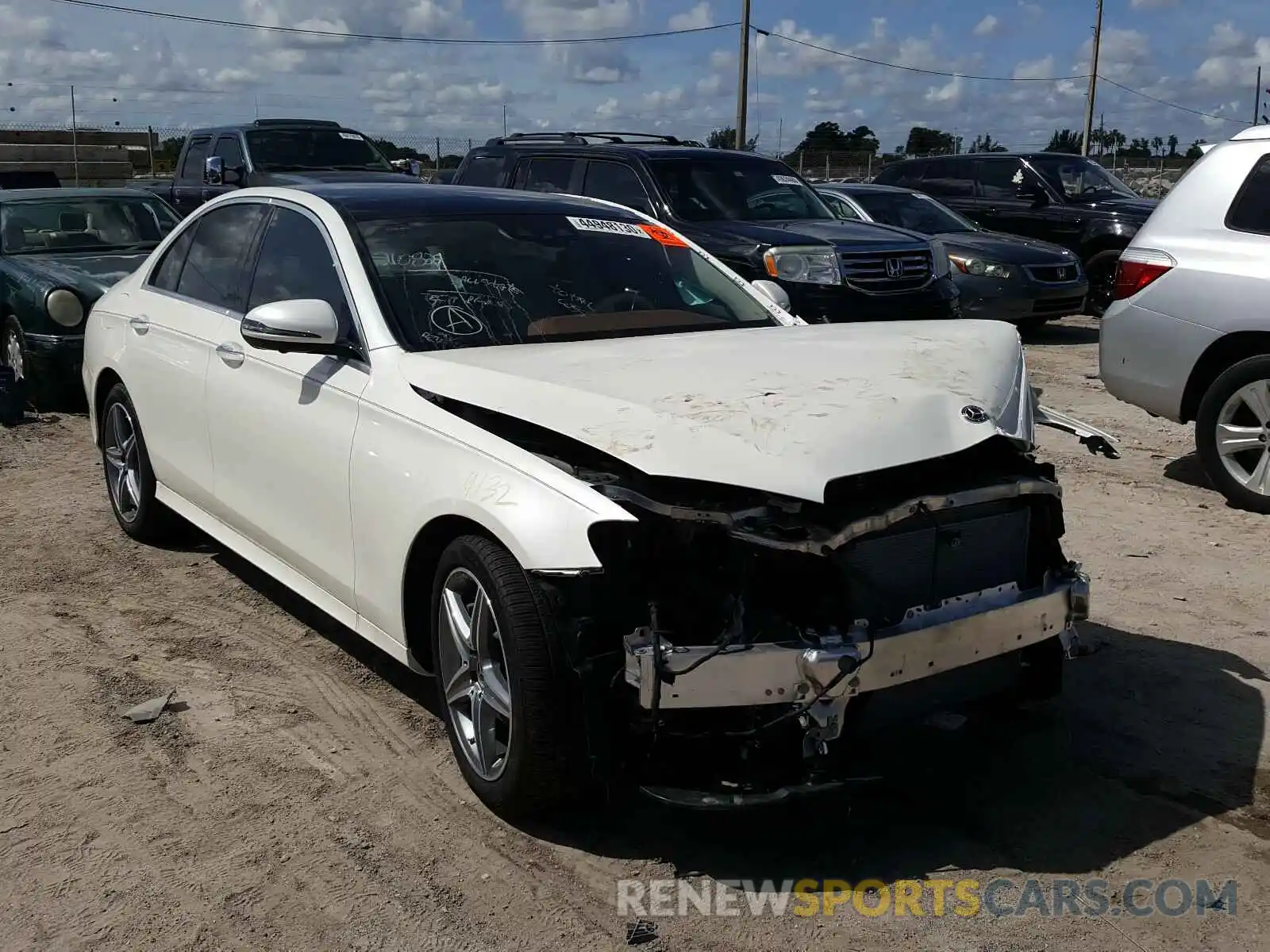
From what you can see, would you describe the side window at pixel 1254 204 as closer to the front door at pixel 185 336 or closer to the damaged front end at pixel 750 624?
the damaged front end at pixel 750 624

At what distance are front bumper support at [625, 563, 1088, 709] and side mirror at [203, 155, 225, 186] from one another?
1248 centimetres

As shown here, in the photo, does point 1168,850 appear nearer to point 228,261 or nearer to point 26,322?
point 228,261

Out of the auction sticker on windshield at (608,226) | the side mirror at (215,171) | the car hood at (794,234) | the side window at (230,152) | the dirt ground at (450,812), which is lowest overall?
the dirt ground at (450,812)

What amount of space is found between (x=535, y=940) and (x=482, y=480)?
3.85ft

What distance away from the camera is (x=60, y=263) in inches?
394

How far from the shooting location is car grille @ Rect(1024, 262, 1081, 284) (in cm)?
1270

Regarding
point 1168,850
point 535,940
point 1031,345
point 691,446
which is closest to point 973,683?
point 1168,850

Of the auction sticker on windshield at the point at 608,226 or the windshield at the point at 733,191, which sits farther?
the windshield at the point at 733,191

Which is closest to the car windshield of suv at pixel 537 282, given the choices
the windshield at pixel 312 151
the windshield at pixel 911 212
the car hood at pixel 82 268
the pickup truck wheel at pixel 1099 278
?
the car hood at pixel 82 268

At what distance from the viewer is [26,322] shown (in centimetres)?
952

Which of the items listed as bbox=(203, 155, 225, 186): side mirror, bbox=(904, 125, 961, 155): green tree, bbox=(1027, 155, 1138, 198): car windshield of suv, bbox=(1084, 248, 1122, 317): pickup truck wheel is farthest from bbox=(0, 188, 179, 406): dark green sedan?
bbox=(904, 125, 961, 155): green tree

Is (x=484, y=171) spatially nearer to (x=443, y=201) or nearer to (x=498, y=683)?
(x=443, y=201)

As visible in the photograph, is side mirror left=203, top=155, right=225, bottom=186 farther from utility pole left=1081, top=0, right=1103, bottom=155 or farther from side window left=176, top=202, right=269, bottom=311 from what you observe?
utility pole left=1081, top=0, right=1103, bottom=155

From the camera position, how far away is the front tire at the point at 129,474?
605 centimetres
